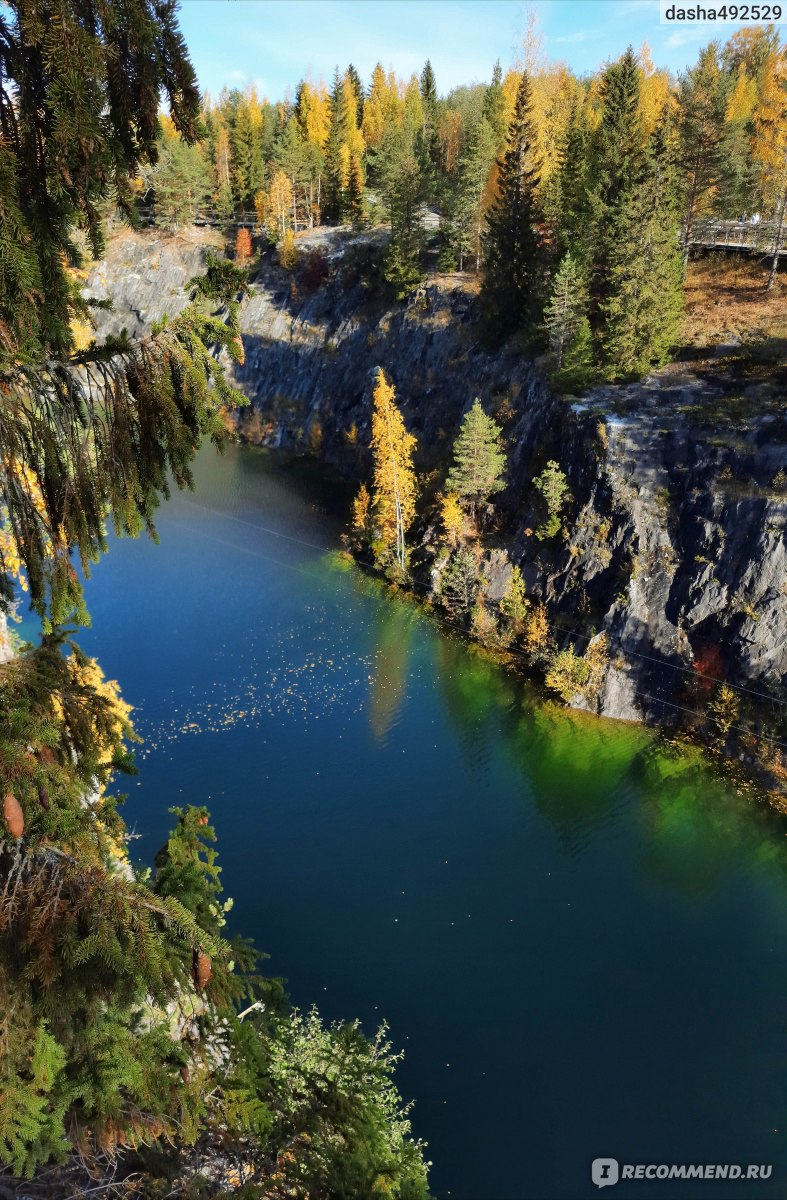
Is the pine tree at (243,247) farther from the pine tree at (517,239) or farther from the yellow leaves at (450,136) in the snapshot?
the pine tree at (517,239)

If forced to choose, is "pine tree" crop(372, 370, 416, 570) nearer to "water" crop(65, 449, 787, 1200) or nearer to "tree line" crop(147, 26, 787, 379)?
"water" crop(65, 449, 787, 1200)

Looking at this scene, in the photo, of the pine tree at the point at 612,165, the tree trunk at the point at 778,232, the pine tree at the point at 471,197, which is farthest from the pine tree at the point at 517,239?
the tree trunk at the point at 778,232

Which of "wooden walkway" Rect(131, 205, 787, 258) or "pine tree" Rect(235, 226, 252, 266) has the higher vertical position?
"pine tree" Rect(235, 226, 252, 266)

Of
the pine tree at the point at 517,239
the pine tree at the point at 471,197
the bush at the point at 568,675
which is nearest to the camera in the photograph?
the bush at the point at 568,675

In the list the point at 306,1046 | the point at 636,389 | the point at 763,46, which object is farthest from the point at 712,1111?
the point at 763,46

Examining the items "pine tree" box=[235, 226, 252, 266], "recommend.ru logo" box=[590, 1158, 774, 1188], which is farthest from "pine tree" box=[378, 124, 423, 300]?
"recommend.ru logo" box=[590, 1158, 774, 1188]

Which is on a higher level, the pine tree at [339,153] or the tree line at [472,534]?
the pine tree at [339,153]
